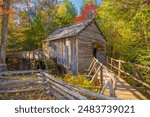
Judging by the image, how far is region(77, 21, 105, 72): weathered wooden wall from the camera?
2123 centimetres

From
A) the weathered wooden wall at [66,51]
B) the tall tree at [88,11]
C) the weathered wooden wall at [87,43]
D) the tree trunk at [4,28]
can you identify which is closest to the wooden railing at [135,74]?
the weathered wooden wall at [87,43]

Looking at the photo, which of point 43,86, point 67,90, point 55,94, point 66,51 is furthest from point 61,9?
point 67,90

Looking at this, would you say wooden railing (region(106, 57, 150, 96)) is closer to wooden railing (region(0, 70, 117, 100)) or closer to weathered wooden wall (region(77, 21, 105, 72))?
weathered wooden wall (region(77, 21, 105, 72))

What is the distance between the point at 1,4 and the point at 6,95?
11.0 m

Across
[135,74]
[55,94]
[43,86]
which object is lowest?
[55,94]

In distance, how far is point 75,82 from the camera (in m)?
15.3

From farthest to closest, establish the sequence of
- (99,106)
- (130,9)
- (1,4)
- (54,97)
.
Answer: (1,4), (130,9), (54,97), (99,106)

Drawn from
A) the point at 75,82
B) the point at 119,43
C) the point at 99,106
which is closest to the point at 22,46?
the point at 119,43

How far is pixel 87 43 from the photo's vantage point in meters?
21.9

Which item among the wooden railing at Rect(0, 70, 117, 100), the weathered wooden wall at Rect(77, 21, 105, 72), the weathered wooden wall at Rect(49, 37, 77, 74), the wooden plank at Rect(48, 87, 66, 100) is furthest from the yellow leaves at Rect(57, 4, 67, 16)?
the wooden plank at Rect(48, 87, 66, 100)

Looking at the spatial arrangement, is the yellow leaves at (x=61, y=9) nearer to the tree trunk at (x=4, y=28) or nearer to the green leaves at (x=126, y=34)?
the green leaves at (x=126, y=34)

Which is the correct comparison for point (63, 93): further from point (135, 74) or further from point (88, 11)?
point (88, 11)

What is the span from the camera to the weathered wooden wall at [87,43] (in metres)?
21.2

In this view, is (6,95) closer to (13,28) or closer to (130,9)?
(130,9)
